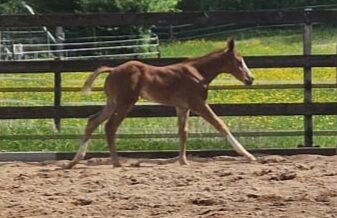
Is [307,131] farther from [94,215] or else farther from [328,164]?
[94,215]

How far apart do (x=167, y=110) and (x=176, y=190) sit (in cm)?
345

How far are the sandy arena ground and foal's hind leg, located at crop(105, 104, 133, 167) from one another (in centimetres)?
16

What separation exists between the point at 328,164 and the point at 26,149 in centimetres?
425

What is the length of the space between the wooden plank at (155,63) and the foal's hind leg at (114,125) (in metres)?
1.19

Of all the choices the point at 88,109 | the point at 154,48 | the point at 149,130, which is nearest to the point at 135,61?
the point at 88,109

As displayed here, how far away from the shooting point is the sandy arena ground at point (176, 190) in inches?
288

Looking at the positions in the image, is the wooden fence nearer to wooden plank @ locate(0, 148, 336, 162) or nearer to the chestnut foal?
wooden plank @ locate(0, 148, 336, 162)

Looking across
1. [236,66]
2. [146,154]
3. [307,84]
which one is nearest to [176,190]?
[236,66]

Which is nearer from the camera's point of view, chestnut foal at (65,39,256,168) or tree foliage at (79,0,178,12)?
chestnut foal at (65,39,256,168)

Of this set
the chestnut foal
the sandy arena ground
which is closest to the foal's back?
the chestnut foal

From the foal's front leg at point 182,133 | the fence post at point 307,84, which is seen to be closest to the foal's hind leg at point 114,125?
the foal's front leg at point 182,133

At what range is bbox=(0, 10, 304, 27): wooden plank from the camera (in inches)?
458

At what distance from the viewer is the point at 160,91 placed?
35.1 feet

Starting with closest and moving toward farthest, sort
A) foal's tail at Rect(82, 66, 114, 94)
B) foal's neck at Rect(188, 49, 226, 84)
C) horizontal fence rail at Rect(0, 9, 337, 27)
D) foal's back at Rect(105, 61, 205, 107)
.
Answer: foal's back at Rect(105, 61, 205, 107), foal's tail at Rect(82, 66, 114, 94), foal's neck at Rect(188, 49, 226, 84), horizontal fence rail at Rect(0, 9, 337, 27)
